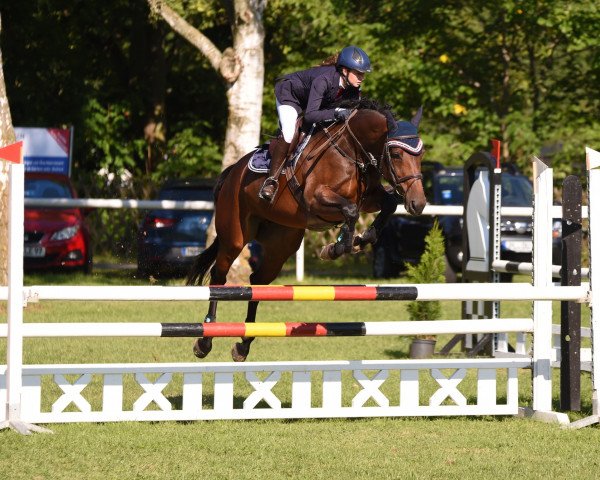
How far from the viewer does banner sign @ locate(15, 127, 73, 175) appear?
18.4m

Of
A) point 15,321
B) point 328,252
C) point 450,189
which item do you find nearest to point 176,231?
point 450,189

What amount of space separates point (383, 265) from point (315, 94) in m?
9.84

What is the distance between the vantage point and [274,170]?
7.70 m

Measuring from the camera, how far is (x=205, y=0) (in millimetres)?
17875

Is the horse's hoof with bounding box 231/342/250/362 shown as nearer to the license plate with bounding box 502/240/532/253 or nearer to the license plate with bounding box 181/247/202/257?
the license plate with bounding box 181/247/202/257

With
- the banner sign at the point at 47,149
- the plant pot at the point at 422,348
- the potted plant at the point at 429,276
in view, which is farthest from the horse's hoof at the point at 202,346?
the banner sign at the point at 47,149

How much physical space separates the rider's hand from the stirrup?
0.59 metres

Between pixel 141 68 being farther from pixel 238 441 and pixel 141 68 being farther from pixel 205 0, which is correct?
pixel 238 441

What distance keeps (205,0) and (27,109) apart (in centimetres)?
708

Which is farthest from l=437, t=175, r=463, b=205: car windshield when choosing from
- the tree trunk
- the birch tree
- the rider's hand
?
the rider's hand

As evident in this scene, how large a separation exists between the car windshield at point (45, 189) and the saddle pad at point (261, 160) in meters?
9.40

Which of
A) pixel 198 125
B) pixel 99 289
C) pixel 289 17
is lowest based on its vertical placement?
pixel 99 289

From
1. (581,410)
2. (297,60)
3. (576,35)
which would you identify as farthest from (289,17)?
(581,410)

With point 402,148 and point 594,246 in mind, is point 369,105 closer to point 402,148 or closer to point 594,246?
point 402,148
